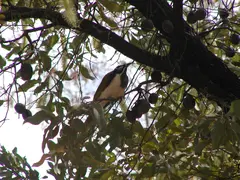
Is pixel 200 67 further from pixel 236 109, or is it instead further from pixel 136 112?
pixel 236 109

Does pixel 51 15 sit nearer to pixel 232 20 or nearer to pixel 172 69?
pixel 172 69

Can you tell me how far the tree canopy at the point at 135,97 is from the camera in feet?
5.39

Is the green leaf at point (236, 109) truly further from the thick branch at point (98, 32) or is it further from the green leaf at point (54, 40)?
the green leaf at point (54, 40)

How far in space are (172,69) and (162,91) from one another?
1.18ft

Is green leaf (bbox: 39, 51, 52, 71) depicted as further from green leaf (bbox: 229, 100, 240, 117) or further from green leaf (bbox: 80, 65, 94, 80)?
green leaf (bbox: 229, 100, 240, 117)

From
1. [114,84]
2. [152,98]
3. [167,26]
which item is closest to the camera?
[167,26]

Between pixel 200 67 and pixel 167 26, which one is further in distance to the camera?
pixel 200 67

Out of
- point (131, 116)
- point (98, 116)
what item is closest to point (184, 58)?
point (131, 116)

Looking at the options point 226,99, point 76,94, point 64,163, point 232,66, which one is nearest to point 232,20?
point 232,66

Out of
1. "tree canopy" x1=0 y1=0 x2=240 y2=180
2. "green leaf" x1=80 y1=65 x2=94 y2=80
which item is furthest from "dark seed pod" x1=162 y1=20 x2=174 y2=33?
"green leaf" x1=80 y1=65 x2=94 y2=80

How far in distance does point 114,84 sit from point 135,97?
1.80ft

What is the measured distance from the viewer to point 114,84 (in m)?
2.47

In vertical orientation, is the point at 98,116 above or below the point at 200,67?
below

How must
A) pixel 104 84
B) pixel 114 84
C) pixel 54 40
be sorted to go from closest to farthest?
1. pixel 54 40
2. pixel 114 84
3. pixel 104 84
